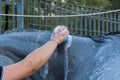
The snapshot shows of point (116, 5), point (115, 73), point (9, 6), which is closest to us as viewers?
point (115, 73)

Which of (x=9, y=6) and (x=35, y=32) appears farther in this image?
(x=9, y=6)

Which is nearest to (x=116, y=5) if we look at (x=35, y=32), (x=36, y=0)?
(x=36, y=0)

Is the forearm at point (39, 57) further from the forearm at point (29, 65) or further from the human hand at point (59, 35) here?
the human hand at point (59, 35)

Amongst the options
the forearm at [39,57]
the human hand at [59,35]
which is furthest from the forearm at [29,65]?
the human hand at [59,35]

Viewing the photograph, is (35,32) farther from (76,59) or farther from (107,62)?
(107,62)

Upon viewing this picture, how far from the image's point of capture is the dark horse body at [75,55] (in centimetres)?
362

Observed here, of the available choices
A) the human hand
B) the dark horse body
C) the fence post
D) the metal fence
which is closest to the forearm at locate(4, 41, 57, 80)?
the human hand

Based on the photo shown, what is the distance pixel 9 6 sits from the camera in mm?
6559

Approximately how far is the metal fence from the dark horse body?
1.62m

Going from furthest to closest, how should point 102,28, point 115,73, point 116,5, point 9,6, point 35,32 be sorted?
point 116,5, point 102,28, point 9,6, point 35,32, point 115,73

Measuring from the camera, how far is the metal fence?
6352 mm

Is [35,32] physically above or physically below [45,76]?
above

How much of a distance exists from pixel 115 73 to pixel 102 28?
15.6ft

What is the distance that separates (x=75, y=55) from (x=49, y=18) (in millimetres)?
3110
